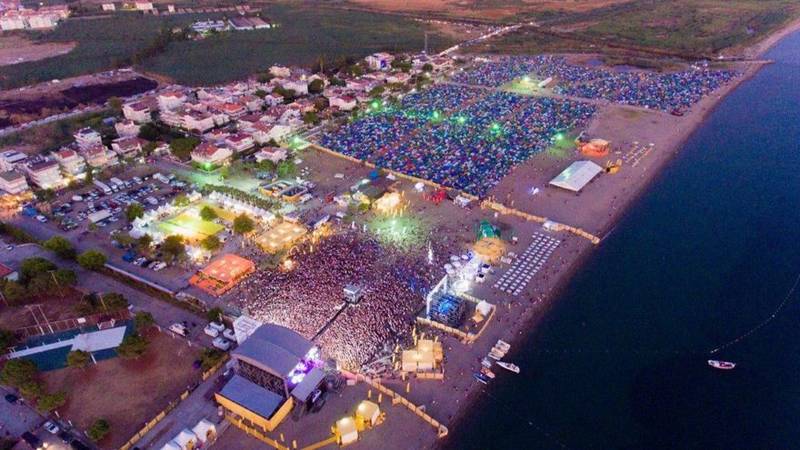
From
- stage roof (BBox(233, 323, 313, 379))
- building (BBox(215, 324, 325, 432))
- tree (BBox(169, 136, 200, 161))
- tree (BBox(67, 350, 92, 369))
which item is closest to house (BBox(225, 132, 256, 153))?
tree (BBox(169, 136, 200, 161))

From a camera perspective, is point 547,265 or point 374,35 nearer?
point 547,265

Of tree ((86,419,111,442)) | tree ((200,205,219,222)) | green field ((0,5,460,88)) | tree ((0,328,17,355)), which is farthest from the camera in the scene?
green field ((0,5,460,88))

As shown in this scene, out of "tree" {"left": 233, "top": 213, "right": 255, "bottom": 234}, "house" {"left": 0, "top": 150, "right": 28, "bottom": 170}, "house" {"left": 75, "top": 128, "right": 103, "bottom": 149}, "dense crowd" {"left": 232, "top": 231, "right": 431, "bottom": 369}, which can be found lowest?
"dense crowd" {"left": 232, "top": 231, "right": 431, "bottom": 369}

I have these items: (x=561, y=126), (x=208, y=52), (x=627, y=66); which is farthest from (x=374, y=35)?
(x=561, y=126)

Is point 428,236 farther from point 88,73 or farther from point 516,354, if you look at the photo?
point 88,73

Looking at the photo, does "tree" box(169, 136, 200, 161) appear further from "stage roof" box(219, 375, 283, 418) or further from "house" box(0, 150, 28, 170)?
"stage roof" box(219, 375, 283, 418)

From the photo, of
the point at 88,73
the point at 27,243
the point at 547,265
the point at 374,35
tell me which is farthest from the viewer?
the point at 374,35

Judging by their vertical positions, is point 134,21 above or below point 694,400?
above

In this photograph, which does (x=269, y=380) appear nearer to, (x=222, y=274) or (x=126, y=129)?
(x=222, y=274)
